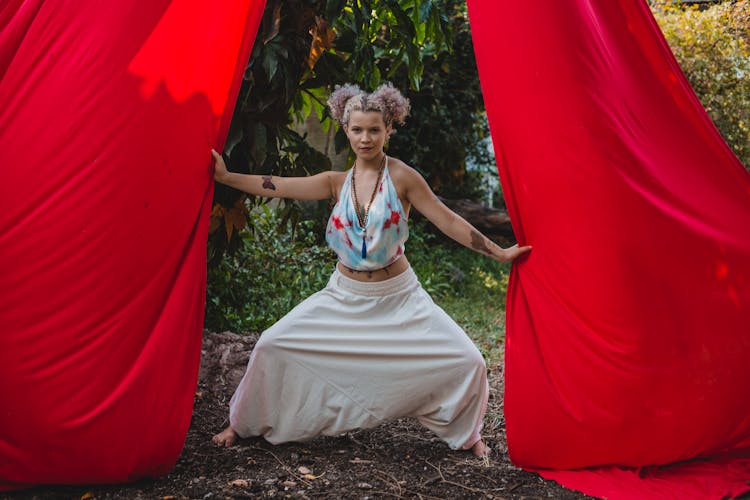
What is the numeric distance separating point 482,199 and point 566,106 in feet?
24.7

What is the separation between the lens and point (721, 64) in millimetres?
8070

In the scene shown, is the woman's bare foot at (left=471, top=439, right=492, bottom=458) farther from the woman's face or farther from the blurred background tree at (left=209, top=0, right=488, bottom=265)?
the blurred background tree at (left=209, top=0, right=488, bottom=265)

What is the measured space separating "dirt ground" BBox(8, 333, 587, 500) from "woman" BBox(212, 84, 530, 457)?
0.41ft

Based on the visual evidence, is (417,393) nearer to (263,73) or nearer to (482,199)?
(263,73)

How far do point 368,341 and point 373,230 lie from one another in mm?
498

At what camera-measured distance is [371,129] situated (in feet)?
11.8

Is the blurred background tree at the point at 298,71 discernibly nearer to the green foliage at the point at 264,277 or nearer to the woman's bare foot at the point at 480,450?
the green foliage at the point at 264,277

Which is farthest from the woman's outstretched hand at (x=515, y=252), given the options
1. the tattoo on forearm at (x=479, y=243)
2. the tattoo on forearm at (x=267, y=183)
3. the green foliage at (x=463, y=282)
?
the green foliage at (x=463, y=282)

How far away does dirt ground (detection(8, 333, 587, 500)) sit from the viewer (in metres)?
3.11

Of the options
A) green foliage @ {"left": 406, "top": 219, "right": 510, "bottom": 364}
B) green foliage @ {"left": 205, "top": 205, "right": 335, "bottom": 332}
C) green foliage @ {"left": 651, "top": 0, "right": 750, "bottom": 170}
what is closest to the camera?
green foliage @ {"left": 205, "top": 205, "right": 335, "bottom": 332}

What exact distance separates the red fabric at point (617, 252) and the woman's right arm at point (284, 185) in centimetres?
87

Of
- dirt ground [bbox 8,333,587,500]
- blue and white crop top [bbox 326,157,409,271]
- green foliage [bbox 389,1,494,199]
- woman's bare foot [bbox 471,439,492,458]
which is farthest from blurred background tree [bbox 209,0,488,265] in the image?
green foliage [bbox 389,1,494,199]

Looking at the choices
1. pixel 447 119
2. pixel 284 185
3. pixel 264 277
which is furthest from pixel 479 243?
pixel 447 119

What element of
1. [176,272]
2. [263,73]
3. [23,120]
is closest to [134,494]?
[176,272]
